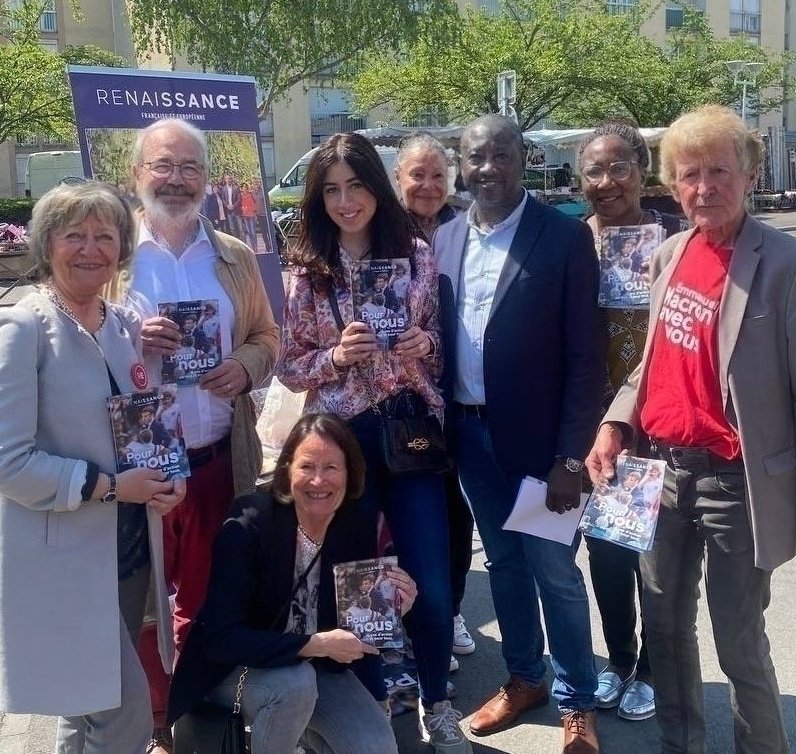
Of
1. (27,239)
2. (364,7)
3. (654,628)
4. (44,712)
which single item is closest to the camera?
(44,712)

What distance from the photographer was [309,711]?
265 cm

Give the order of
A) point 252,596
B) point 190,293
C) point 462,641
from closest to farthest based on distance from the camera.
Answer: point 252,596, point 190,293, point 462,641

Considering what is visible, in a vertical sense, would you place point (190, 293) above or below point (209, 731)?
above

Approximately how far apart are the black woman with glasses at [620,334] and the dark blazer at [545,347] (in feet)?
0.51

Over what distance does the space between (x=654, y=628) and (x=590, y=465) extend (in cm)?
55

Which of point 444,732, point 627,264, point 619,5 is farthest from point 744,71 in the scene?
point 444,732

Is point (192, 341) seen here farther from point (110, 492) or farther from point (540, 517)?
point (540, 517)

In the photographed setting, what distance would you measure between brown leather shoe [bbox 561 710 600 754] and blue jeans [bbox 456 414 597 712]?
3 cm

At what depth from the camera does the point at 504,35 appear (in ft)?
89.7

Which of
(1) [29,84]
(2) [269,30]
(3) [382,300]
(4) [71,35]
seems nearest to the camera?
(3) [382,300]

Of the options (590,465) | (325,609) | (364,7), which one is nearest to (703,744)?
(590,465)

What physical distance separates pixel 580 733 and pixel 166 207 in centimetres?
233

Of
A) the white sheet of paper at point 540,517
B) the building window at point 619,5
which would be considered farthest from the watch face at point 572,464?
the building window at point 619,5

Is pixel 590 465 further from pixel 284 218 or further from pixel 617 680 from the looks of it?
pixel 284 218
